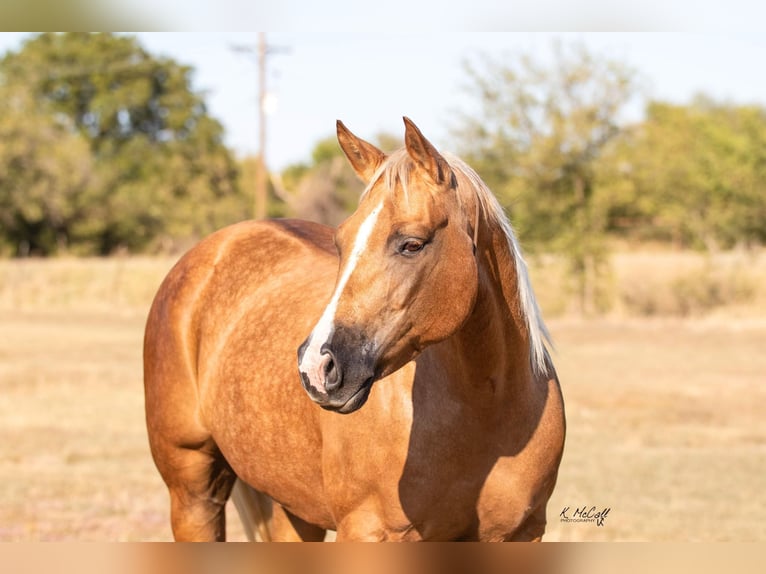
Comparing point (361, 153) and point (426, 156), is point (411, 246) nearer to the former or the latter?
point (426, 156)

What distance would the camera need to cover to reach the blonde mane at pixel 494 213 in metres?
2.55

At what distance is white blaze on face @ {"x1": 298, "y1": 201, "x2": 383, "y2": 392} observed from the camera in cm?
226

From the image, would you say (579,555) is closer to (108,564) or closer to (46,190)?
(108,564)

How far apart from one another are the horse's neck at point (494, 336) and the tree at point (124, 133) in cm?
3180

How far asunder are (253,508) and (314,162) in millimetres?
55340

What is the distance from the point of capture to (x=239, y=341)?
3.80 metres

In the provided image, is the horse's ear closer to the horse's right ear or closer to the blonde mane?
the blonde mane

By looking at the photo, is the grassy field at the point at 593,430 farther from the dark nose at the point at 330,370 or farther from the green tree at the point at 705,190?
the dark nose at the point at 330,370

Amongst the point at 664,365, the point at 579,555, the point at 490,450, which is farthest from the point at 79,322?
the point at 579,555

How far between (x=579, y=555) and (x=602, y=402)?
1077cm

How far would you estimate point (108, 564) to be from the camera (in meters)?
1.29

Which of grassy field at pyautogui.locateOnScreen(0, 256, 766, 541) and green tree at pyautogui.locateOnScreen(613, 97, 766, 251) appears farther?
green tree at pyautogui.locateOnScreen(613, 97, 766, 251)

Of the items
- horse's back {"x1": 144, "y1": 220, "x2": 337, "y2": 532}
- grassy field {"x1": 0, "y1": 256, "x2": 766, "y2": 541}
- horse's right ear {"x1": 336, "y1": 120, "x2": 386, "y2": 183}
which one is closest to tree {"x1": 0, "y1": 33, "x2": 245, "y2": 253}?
grassy field {"x1": 0, "y1": 256, "x2": 766, "y2": 541}
